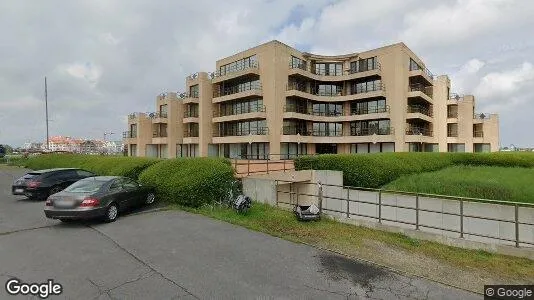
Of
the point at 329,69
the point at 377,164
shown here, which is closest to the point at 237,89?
the point at 329,69

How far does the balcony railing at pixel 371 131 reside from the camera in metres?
36.0

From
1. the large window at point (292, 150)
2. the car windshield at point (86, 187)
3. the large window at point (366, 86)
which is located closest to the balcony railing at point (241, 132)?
the large window at point (292, 150)

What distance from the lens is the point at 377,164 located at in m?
19.5

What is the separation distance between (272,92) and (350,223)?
27821mm

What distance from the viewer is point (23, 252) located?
7.09 m

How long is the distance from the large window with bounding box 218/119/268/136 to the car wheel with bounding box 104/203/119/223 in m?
26.7

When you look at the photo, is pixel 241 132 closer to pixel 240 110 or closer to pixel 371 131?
pixel 240 110

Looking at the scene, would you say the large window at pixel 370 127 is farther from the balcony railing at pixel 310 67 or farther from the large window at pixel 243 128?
the large window at pixel 243 128

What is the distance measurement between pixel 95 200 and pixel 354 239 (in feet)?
26.1

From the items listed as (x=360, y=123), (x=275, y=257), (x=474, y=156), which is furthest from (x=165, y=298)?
(x=360, y=123)

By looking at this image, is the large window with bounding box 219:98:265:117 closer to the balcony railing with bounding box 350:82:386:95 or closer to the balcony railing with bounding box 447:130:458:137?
the balcony railing with bounding box 350:82:386:95

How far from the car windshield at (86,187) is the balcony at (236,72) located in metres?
29.7

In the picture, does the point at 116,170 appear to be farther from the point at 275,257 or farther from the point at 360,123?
the point at 360,123

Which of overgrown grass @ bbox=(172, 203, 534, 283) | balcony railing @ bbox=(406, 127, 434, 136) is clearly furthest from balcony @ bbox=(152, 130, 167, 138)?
overgrown grass @ bbox=(172, 203, 534, 283)
